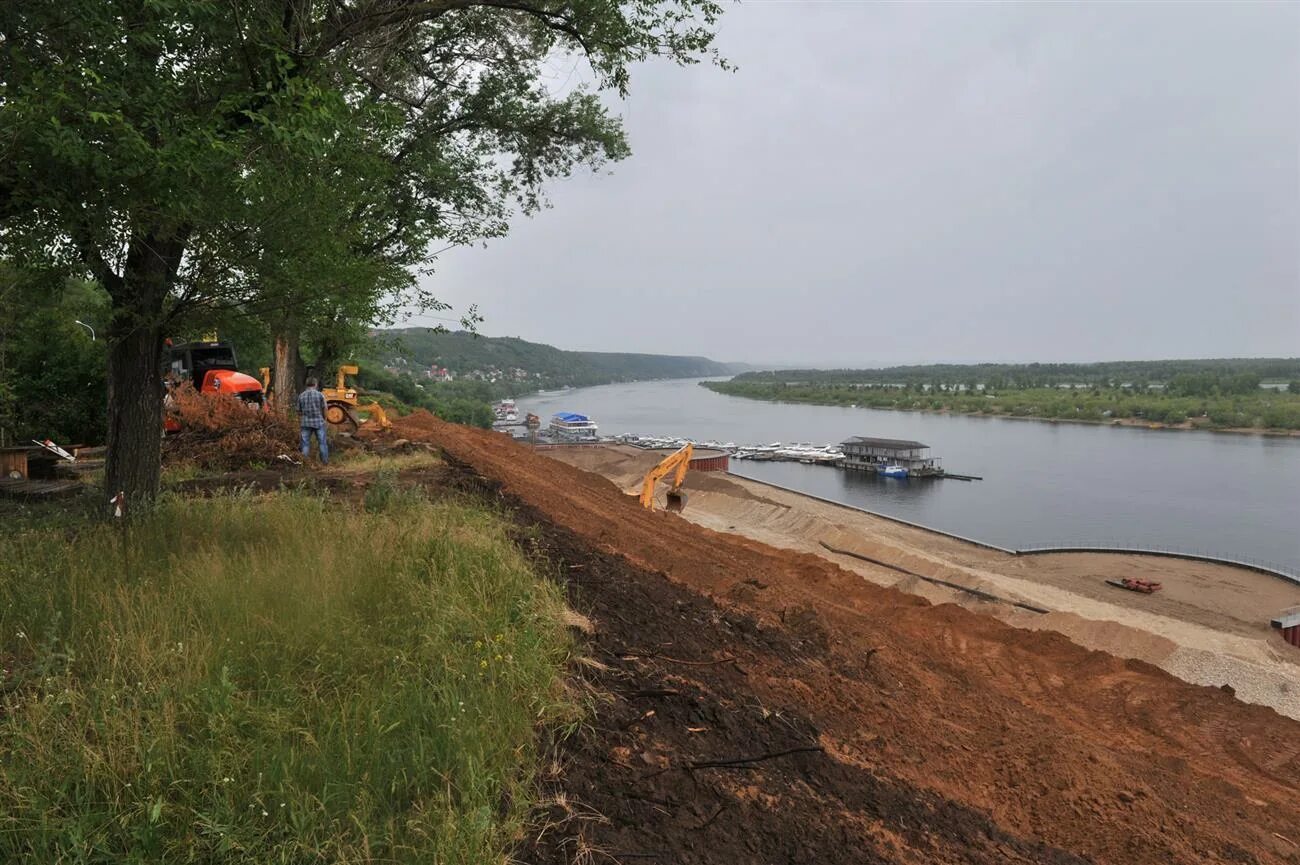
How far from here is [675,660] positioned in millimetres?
4574

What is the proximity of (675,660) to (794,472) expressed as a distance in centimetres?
6508

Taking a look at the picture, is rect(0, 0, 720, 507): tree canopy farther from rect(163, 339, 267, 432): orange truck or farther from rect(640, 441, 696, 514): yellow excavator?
rect(640, 441, 696, 514): yellow excavator

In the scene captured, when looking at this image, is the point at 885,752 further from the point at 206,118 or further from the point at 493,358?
the point at 493,358

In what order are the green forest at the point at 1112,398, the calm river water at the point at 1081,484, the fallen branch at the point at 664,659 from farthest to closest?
the green forest at the point at 1112,398 < the calm river water at the point at 1081,484 < the fallen branch at the point at 664,659

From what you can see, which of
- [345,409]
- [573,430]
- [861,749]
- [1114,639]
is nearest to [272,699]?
[861,749]

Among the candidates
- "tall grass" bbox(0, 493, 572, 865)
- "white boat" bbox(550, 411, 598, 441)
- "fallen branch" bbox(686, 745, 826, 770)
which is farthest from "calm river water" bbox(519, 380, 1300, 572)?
"tall grass" bbox(0, 493, 572, 865)

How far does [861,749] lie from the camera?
4.21m

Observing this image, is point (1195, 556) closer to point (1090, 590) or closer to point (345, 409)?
point (1090, 590)

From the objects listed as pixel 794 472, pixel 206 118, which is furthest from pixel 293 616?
pixel 794 472

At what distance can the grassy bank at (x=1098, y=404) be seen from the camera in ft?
322

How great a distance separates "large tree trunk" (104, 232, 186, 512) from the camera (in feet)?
18.8

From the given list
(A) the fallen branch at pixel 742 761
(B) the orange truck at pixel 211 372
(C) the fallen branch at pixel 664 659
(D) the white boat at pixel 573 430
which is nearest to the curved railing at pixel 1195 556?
(B) the orange truck at pixel 211 372

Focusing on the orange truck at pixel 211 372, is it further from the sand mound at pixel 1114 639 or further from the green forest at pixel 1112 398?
the green forest at pixel 1112 398

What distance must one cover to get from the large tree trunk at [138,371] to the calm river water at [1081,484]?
4144 centimetres
